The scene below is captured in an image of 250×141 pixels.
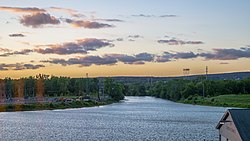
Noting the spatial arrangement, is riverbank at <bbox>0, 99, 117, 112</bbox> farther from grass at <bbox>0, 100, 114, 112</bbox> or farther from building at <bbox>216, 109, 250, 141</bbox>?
building at <bbox>216, 109, 250, 141</bbox>

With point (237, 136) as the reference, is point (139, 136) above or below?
below

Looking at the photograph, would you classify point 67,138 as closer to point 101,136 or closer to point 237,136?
point 101,136

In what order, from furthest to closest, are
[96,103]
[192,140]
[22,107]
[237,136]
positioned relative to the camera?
1. [96,103]
2. [22,107]
3. [192,140]
4. [237,136]

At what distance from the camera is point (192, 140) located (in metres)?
50.6

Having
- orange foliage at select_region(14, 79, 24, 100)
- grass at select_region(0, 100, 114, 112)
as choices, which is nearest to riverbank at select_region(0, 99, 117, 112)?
grass at select_region(0, 100, 114, 112)

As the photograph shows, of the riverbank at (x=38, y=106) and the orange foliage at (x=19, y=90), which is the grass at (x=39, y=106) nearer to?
the riverbank at (x=38, y=106)

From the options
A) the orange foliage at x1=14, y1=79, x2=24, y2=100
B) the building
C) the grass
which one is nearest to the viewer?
the building

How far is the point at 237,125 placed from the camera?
23.1m

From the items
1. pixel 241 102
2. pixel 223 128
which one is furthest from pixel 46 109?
pixel 223 128

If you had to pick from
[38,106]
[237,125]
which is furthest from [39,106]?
[237,125]

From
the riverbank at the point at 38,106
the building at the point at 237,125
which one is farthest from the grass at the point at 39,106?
the building at the point at 237,125

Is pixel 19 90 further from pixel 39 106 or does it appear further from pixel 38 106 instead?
pixel 38 106

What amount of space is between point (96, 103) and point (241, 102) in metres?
53.4

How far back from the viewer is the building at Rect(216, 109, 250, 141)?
22.5m
